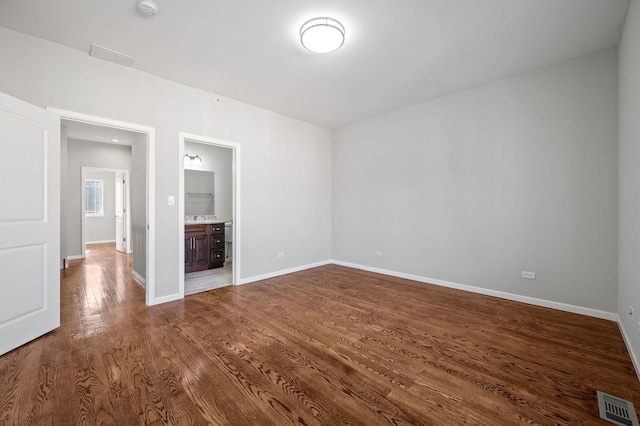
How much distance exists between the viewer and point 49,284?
8.34 ft

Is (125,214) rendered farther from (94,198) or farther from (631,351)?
(631,351)

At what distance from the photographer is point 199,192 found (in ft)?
20.5

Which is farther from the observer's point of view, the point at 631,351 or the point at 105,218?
the point at 105,218

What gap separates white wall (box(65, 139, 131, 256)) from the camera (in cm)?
634

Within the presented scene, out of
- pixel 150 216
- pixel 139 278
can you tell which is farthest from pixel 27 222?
pixel 139 278

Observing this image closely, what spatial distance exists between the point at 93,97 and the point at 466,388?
4388 millimetres

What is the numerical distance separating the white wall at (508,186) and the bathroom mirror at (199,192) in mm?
3779

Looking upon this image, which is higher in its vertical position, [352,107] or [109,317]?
[352,107]

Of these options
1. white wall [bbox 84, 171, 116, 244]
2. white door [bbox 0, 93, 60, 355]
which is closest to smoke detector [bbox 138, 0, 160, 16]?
white door [bbox 0, 93, 60, 355]

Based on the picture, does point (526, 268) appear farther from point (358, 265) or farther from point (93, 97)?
point (93, 97)

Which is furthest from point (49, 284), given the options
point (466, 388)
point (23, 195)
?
point (466, 388)

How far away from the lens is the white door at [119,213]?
748 cm

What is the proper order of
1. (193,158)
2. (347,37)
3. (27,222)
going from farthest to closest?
(193,158), (347,37), (27,222)

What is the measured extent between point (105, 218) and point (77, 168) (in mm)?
2639
